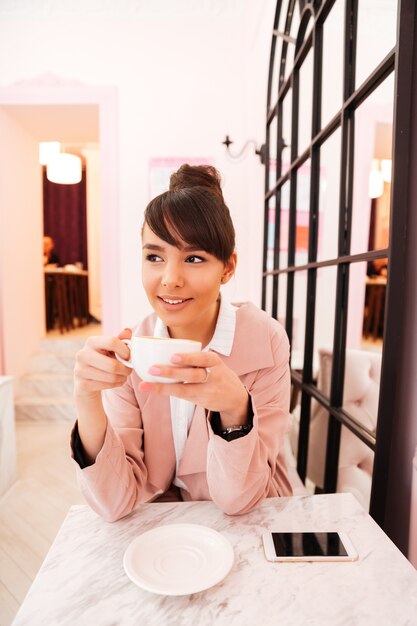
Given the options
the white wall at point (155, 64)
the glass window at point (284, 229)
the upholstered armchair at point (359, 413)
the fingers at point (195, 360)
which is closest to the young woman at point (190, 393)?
the fingers at point (195, 360)

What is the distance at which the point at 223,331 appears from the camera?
1.06 metres

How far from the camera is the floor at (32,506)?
177 cm

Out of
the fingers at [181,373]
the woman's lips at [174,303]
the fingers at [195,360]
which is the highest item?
the woman's lips at [174,303]

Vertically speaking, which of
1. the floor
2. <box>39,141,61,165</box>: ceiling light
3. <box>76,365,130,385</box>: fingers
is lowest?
the floor

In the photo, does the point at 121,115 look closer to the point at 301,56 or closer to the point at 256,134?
the point at 256,134

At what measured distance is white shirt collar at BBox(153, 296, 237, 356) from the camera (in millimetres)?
1038

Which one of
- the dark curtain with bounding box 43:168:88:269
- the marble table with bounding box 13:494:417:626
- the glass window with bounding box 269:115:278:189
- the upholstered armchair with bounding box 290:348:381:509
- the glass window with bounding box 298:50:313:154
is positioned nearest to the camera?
the marble table with bounding box 13:494:417:626

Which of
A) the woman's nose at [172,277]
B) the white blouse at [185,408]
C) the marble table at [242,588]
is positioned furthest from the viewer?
the white blouse at [185,408]

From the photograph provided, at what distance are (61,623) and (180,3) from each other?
3.82 meters

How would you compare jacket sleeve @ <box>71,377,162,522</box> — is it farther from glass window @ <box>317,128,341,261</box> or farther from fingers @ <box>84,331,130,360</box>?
glass window @ <box>317,128,341,261</box>

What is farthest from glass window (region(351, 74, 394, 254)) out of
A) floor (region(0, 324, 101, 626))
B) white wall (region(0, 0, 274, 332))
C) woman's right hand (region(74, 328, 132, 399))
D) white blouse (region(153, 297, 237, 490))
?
white wall (region(0, 0, 274, 332))

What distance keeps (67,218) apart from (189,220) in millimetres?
8278

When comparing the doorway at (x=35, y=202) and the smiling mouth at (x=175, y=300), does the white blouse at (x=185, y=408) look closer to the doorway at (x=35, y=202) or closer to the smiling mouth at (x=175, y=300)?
the smiling mouth at (x=175, y=300)

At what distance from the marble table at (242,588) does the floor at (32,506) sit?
4.08 feet
